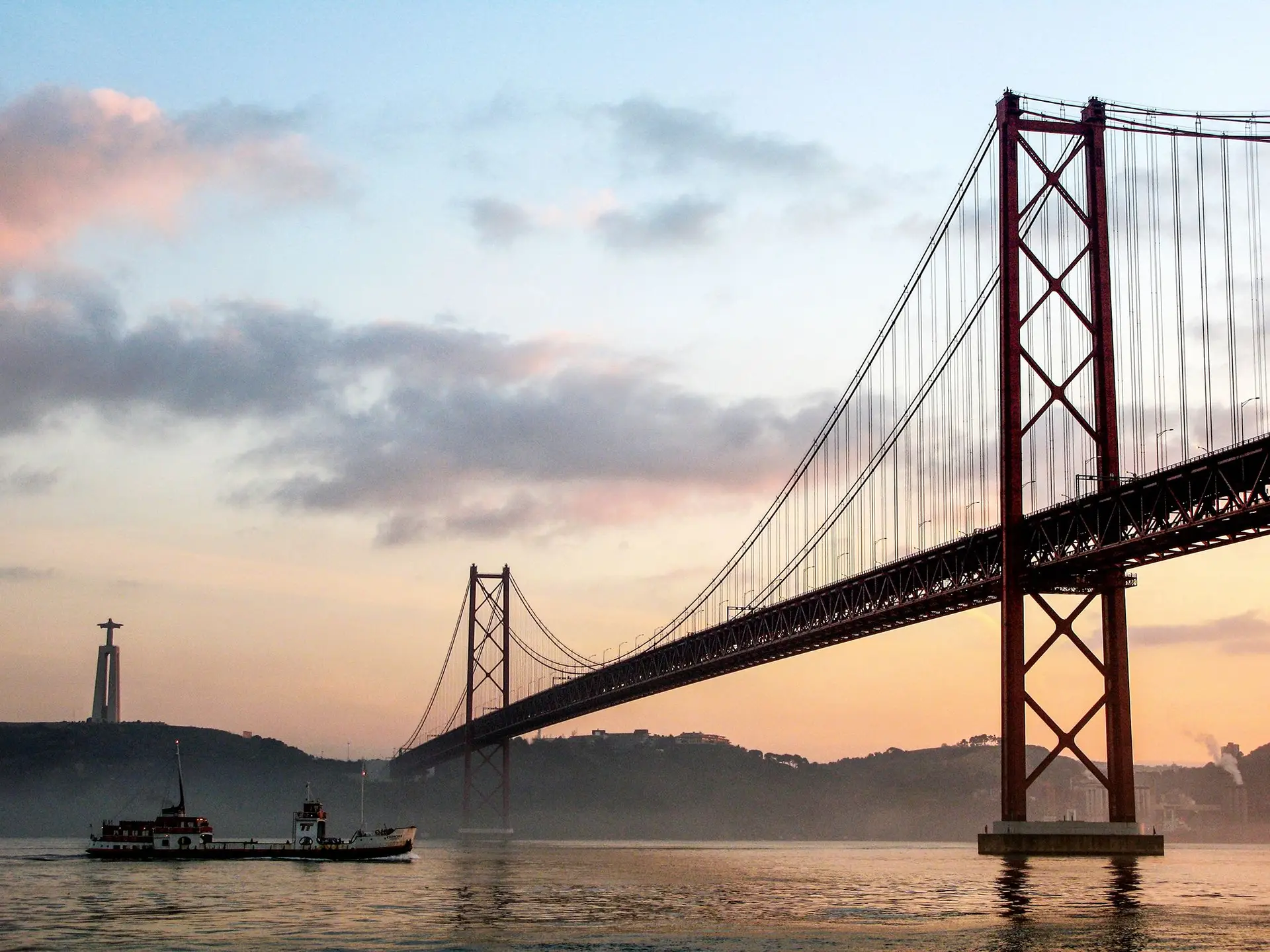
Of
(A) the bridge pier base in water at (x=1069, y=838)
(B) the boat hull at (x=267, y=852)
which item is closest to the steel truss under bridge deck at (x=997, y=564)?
(A) the bridge pier base in water at (x=1069, y=838)

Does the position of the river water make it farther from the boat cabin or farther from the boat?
the boat cabin

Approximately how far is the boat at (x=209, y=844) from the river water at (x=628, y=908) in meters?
3.84

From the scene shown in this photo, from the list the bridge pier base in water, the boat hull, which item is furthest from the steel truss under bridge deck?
the boat hull

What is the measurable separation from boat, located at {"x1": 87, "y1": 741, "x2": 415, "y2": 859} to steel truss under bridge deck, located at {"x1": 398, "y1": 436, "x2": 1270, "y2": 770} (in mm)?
20053

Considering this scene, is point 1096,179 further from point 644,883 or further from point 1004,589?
point 644,883

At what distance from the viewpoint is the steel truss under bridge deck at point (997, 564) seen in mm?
50562

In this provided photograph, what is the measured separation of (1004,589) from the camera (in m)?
60.9

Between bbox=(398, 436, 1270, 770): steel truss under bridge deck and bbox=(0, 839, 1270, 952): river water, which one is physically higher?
bbox=(398, 436, 1270, 770): steel truss under bridge deck

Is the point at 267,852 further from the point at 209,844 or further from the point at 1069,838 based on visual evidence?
the point at 1069,838

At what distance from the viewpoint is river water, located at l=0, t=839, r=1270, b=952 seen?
39.8m

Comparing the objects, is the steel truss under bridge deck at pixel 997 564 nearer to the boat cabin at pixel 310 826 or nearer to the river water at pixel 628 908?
the river water at pixel 628 908

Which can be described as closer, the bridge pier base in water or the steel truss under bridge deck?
the steel truss under bridge deck

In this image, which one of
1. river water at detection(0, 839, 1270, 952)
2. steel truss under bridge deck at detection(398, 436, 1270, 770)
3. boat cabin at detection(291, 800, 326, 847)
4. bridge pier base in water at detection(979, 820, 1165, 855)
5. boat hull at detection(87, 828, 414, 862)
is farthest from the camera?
boat cabin at detection(291, 800, 326, 847)

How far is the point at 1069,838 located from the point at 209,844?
5185 cm
